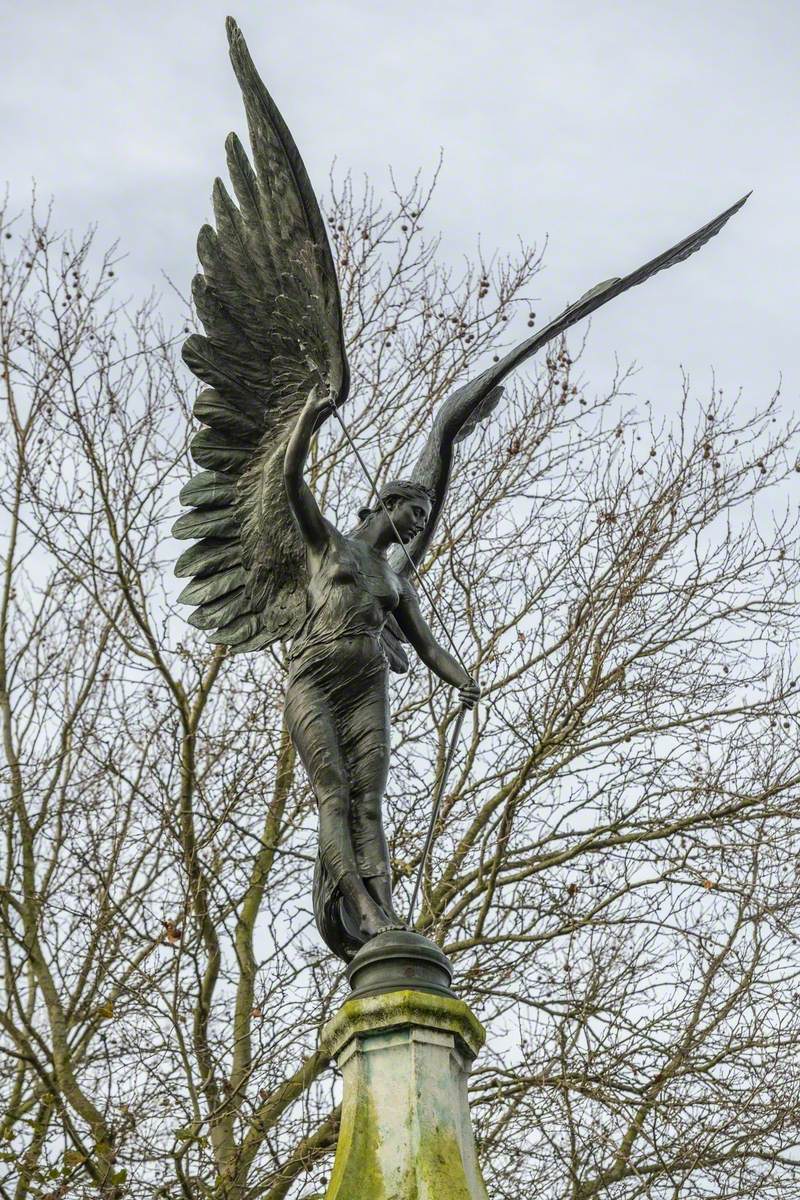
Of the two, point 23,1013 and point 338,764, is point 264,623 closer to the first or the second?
point 338,764

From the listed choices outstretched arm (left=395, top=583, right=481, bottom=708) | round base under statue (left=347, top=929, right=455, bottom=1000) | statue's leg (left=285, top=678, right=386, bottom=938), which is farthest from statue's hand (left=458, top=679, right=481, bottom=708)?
round base under statue (left=347, top=929, right=455, bottom=1000)

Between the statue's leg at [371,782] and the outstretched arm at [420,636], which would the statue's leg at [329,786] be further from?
the outstretched arm at [420,636]

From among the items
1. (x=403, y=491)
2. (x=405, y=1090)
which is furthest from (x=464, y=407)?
(x=405, y=1090)

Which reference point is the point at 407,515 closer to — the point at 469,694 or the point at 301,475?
the point at 301,475

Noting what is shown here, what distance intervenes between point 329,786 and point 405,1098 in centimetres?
114

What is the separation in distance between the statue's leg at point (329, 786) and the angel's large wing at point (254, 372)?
47 cm

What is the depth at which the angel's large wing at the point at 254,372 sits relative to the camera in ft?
17.5

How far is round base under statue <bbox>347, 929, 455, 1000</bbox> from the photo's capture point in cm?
437

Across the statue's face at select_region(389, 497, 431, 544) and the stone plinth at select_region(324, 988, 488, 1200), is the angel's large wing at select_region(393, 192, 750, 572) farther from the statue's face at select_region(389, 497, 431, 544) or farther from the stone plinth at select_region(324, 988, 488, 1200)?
the stone plinth at select_region(324, 988, 488, 1200)

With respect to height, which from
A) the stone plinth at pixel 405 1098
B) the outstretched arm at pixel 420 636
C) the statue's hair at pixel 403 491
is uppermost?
the statue's hair at pixel 403 491

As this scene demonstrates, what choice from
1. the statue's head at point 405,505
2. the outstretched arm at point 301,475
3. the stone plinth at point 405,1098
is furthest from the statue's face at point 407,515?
the stone plinth at point 405,1098

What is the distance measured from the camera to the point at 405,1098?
4184 millimetres

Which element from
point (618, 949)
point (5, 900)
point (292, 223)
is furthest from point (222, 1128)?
point (292, 223)

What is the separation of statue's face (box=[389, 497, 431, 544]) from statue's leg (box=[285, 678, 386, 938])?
2.55ft
